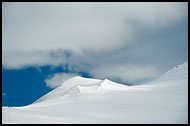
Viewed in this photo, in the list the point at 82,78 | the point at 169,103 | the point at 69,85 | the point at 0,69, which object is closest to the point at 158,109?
the point at 169,103

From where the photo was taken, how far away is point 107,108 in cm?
3575

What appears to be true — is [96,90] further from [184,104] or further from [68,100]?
[184,104]

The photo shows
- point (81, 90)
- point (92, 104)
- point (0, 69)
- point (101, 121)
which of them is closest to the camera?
point (0, 69)

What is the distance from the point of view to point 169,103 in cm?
3494

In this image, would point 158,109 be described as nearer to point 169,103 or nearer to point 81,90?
point 169,103

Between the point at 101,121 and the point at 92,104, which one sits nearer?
the point at 101,121

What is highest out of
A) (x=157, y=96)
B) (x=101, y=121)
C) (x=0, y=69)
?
(x=0, y=69)

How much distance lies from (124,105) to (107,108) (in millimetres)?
3179

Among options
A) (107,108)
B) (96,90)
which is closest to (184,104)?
(107,108)

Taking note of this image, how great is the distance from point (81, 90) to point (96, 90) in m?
3.51

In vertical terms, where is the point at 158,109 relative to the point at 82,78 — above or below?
below

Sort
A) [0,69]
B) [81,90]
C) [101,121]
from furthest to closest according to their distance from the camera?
1. [81,90]
2. [101,121]
3. [0,69]

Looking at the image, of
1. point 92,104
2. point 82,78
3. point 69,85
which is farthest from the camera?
point 82,78

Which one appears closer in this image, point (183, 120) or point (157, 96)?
point (183, 120)
